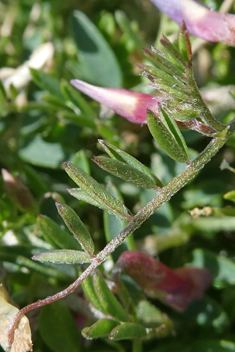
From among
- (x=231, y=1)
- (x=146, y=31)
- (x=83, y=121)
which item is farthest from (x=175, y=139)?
(x=146, y=31)

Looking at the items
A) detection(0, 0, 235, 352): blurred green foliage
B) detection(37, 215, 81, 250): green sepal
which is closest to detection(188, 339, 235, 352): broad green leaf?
detection(0, 0, 235, 352): blurred green foliage

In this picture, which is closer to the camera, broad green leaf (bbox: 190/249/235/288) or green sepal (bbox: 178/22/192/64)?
green sepal (bbox: 178/22/192/64)

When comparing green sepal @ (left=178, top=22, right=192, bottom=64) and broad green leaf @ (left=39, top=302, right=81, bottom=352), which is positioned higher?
green sepal @ (left=178, top=22, right=192, bottom=64)

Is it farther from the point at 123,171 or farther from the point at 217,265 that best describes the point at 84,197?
the point at 217,265

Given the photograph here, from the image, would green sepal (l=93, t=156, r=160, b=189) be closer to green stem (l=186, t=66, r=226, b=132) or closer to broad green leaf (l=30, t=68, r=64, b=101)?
green stem (l=186, t=66, r=226, b=132)

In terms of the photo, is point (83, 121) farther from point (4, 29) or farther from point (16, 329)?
point (4, 29)

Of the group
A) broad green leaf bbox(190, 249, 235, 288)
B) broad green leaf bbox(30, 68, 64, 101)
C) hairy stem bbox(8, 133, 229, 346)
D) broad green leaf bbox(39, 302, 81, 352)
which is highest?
broad green leaf bbox(30, 68, 64, 101)

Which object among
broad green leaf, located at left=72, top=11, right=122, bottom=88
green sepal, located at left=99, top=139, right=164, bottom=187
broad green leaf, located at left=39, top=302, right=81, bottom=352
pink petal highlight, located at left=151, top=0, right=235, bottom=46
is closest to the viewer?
green sepal, located at left=99, top=139, right=164, bottom=187

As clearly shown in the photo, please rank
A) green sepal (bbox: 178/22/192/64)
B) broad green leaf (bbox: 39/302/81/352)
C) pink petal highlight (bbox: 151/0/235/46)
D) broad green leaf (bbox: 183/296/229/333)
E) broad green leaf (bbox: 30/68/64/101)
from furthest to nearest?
broad green leaf (bbox: 30/68/64/101)
broad green leaf (bbox: 183/296/229/333)
broad green leaf (bbox: 39/302/81/352)
pink petal highlight (bbox: 151/0/235/46)
green sepal (bbox: 178/22/192/64)
